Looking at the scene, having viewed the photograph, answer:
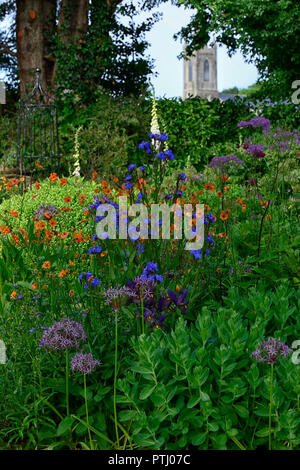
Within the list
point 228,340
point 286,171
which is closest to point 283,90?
point 286,171

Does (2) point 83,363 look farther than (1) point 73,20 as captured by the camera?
No

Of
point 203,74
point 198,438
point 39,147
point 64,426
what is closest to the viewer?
point 198,438

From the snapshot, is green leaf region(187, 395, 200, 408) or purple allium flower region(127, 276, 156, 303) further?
purple allium flower region(127, 276, 156, 303)

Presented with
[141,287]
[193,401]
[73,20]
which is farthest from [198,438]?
[73,20]

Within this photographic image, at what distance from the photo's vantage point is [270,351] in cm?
196

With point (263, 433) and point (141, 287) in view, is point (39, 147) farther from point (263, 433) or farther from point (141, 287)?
point (263, 433)

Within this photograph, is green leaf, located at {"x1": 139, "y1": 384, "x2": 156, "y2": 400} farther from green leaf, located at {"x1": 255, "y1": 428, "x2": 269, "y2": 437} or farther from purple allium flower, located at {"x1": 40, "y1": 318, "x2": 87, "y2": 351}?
green leaf, located at {"x1": 255, "y1": 428, "x2": 269, "y2": 437}

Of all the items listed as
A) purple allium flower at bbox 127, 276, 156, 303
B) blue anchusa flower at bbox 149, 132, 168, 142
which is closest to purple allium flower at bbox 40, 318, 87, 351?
purple allium flower at bbox 127, 276, 156, 303

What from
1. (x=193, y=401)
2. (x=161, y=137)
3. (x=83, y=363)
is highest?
(x=161, y=137)

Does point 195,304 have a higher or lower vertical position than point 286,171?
lower

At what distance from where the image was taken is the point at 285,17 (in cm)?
956

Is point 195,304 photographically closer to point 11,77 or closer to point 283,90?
point 283,90

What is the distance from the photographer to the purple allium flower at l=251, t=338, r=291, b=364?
1.96 m

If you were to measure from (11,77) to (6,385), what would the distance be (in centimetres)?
1371
